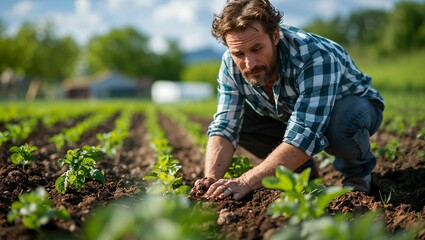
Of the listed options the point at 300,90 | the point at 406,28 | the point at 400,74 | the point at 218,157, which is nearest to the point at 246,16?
the point at 300,90

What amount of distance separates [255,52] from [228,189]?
→ 104cm

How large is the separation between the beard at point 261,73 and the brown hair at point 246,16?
0.21 m

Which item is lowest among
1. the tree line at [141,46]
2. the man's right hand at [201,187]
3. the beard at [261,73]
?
the tree line at [141,46]

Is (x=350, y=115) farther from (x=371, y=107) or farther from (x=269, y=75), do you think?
(x=269, y=75)

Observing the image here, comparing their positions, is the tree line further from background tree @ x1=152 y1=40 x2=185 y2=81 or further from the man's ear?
the man's ear

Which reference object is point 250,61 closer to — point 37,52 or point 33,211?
point 33,211

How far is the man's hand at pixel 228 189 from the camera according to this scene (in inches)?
101

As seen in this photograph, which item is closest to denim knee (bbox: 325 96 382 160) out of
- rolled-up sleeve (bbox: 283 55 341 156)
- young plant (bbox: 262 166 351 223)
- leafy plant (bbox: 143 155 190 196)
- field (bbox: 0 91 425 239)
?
rolled-up sleeve (bbox: 283 55 341 156)

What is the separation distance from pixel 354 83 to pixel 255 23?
1.01m

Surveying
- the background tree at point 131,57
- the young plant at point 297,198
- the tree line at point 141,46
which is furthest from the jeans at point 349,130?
the background tree at point 131,57

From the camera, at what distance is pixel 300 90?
3006 millimetres

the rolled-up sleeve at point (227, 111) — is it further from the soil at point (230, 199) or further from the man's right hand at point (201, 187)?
the man's right hand at point (201, 187)

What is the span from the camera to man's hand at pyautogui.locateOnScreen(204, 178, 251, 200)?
101 inches

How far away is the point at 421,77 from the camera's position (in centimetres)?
2014
